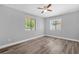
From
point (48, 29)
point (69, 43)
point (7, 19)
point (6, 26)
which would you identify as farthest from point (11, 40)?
point (69, 43)

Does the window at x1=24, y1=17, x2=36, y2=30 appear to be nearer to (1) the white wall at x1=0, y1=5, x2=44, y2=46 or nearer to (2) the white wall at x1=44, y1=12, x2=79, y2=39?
(1) the white wall at x1=0, y1=5, x2=44, y2=46

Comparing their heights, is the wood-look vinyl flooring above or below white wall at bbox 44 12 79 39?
below

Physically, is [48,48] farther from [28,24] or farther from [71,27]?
[28,24]

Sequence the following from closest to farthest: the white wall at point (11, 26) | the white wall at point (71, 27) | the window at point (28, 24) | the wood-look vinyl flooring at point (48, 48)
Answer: the wood-look vinyl flooring at point (48, 48) < the white wall at point (71, 27) < the white wall at point (11, 26) < the window at point (28, 24)

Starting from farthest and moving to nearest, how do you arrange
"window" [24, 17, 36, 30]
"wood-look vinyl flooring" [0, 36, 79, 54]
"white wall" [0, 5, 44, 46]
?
1. "window" [24, 17, 36, 30]
2. "white wall" [0, 5, 44, 46]
3. "wood-look vinyl flooring" [0, 36, 79, 54]

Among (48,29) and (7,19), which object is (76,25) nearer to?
(48,29)

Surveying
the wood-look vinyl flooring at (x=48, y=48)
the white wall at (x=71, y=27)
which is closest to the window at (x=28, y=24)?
A: the wood-look vinyl flooring at (x=48, y=48)

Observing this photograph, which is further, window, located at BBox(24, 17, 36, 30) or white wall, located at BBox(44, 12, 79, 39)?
window, located at BBox(24, 17, 36, 30)

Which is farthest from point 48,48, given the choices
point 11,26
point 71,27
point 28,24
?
point 11,26

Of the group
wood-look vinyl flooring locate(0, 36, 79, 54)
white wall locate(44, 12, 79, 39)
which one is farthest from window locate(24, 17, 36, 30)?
white wall locate(44, 12, 79, 39)

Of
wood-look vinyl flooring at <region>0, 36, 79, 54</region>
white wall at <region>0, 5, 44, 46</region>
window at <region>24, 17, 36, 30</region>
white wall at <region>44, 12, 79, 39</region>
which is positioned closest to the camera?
wood-look vinyl flooring at <region>0, 36, 79, 54</region>

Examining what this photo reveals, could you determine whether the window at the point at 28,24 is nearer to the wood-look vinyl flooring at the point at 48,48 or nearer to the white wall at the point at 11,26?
the white wall at the point at 11,26

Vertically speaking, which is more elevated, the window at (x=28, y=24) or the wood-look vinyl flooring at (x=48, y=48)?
the window at (x=28, y=24)
